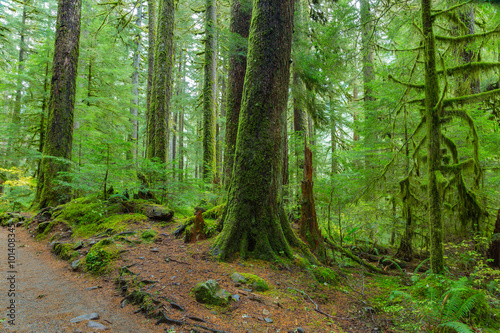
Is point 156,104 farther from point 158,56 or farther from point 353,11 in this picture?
point 353,11

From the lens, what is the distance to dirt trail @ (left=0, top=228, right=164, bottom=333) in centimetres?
216

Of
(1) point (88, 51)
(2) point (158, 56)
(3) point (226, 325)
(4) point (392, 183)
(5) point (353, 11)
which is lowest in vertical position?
(3) point (226, 325)

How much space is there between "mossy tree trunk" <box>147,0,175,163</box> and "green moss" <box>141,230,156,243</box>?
11.4ft

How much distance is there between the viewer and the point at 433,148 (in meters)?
3.85

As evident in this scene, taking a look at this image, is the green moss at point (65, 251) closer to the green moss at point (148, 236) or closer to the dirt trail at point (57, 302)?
the dirt trail at point (57, 302)

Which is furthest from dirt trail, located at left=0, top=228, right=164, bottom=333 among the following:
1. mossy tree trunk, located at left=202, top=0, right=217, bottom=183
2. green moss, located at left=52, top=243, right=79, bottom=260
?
mossy tree trunk, located at left=202, top=0, right=217, bottom=183

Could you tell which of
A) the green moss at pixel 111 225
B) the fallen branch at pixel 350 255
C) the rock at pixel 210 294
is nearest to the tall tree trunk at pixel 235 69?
the green moss at pixel 111 225

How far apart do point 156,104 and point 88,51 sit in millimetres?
6541

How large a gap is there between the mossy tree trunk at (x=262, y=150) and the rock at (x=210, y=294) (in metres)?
1.08

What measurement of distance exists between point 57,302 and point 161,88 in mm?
7154

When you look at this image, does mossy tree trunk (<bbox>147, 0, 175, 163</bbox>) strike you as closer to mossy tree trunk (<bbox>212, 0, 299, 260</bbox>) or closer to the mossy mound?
mossy tree trunk (<bbox>212, 0, 299, 260</bbox>)

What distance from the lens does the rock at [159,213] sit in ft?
19.9

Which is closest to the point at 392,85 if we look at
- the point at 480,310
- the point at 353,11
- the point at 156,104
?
the point at 353,11

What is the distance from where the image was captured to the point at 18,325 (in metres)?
2.11
